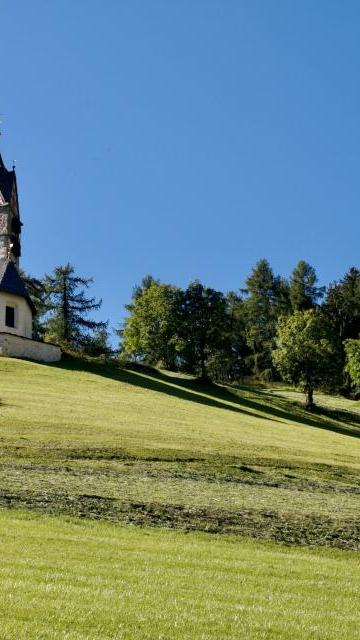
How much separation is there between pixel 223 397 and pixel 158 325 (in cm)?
2302

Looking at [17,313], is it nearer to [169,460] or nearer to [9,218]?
[9,218]

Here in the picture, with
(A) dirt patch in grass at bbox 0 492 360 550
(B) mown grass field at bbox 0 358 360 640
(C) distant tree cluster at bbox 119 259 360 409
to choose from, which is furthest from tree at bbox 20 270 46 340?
(A) dirt patch in grass at bbox 0 492 360 550

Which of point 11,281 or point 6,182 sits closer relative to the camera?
point 11,281

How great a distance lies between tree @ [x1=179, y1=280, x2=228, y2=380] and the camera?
85.0 meters

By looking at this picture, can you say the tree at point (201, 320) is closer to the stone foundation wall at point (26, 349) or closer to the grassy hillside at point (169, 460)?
the stone foundation wall at point (26, 349)

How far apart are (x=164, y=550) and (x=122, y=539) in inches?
48.9

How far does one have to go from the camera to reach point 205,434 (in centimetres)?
4131

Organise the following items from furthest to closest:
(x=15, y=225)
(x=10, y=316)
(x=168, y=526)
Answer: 1. (x=15, y=225)
2. (x=10, y=316)
3. (x=168, y=526)

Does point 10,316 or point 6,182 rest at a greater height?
point 6,182

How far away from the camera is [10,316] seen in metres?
72.5

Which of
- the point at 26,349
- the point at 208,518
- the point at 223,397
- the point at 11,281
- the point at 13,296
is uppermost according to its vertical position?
the point at 11,281

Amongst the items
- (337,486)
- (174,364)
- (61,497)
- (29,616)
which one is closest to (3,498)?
(61,497)

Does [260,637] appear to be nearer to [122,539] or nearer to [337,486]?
[122,539]

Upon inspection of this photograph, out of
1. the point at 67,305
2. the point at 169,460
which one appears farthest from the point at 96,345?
the point at 169,460
